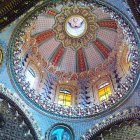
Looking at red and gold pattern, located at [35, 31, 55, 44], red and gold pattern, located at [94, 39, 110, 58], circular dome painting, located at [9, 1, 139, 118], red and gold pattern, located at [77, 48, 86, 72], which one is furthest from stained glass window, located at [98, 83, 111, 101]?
red and gold pattern, located at [35, 31, 55, 44]

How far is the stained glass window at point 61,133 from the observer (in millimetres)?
13733

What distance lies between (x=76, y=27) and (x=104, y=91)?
485cm

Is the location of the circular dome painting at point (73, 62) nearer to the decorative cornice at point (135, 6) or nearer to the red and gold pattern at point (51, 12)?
the red and gold pattern at point (51, 12)

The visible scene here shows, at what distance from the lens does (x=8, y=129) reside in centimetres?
1248

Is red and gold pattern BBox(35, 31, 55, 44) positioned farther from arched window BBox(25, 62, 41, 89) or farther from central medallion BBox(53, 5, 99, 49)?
arched window BBox(25, 62, 41, 89)

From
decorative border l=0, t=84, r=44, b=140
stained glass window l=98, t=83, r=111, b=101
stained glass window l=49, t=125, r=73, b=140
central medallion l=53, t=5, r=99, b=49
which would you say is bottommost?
stained glass window l=49, t=125, r=73, b=140

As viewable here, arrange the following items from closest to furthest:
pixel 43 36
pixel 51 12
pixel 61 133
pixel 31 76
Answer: pixel 61 133 < pixel 31 76 < pixel 51 12 < pixel 43 36

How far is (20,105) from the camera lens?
13141 mm

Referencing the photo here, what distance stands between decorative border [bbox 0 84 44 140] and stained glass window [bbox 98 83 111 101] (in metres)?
3.96

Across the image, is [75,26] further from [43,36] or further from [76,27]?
[43,36]

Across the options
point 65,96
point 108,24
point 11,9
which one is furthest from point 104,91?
point 11,9

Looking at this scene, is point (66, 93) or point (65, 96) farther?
point (66, 93)

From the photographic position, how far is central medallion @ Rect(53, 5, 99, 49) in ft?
58.5

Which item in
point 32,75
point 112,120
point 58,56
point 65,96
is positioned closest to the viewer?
point 112,120
